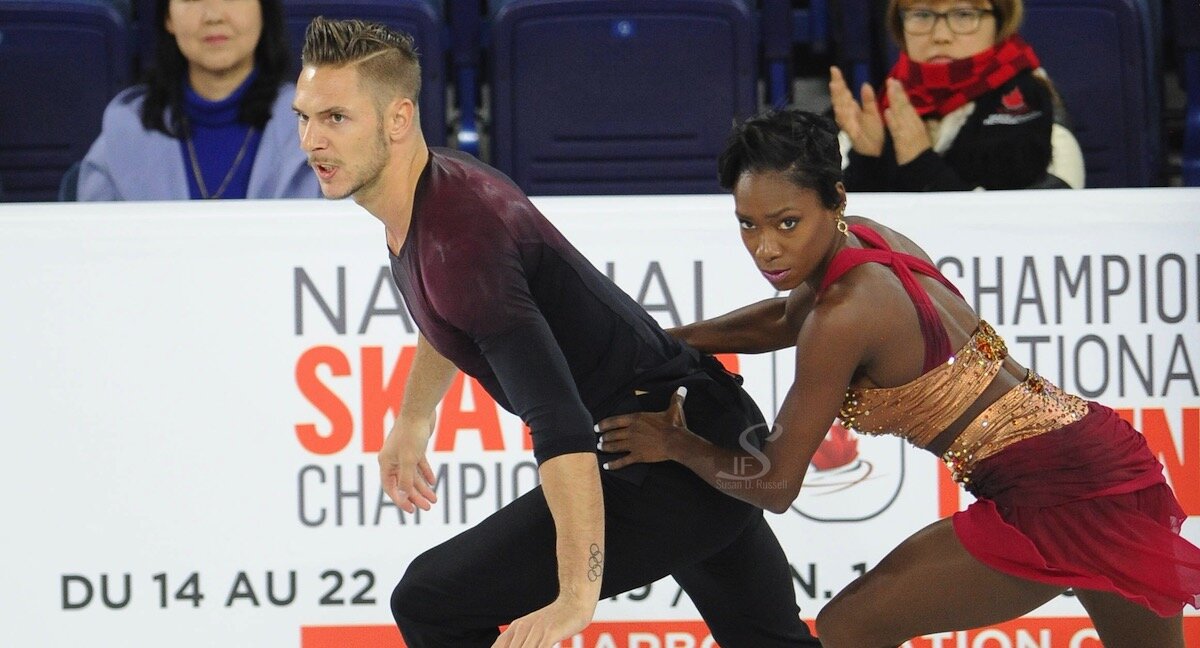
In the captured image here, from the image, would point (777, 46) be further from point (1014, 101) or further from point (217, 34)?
point (217, 34)

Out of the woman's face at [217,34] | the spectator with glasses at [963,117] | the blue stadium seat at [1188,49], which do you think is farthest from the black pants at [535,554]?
the blue stadium seat at [1188,49]

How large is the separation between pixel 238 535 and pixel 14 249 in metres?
0.82

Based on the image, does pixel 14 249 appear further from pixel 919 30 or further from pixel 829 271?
pixel 919 30

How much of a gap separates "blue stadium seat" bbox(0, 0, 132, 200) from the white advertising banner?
1538 millimetres

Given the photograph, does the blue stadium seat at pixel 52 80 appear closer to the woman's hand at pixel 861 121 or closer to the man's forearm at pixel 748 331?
the woman's hand at pixel 861 121

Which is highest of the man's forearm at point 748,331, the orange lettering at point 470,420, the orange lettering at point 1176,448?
the man's forearm at point 748,331

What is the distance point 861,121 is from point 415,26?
1467mm

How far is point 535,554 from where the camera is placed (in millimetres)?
2648

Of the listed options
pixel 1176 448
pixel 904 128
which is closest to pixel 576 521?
pixel 1176 448

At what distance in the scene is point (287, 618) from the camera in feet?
11.6

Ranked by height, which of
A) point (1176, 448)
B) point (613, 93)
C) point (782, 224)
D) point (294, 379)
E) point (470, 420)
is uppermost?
point (613, 93)

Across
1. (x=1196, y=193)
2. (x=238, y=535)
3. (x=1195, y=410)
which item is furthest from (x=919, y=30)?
(x=238, y=535)

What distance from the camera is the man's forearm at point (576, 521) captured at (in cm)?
236

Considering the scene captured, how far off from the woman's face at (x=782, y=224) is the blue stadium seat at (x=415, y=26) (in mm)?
2397
